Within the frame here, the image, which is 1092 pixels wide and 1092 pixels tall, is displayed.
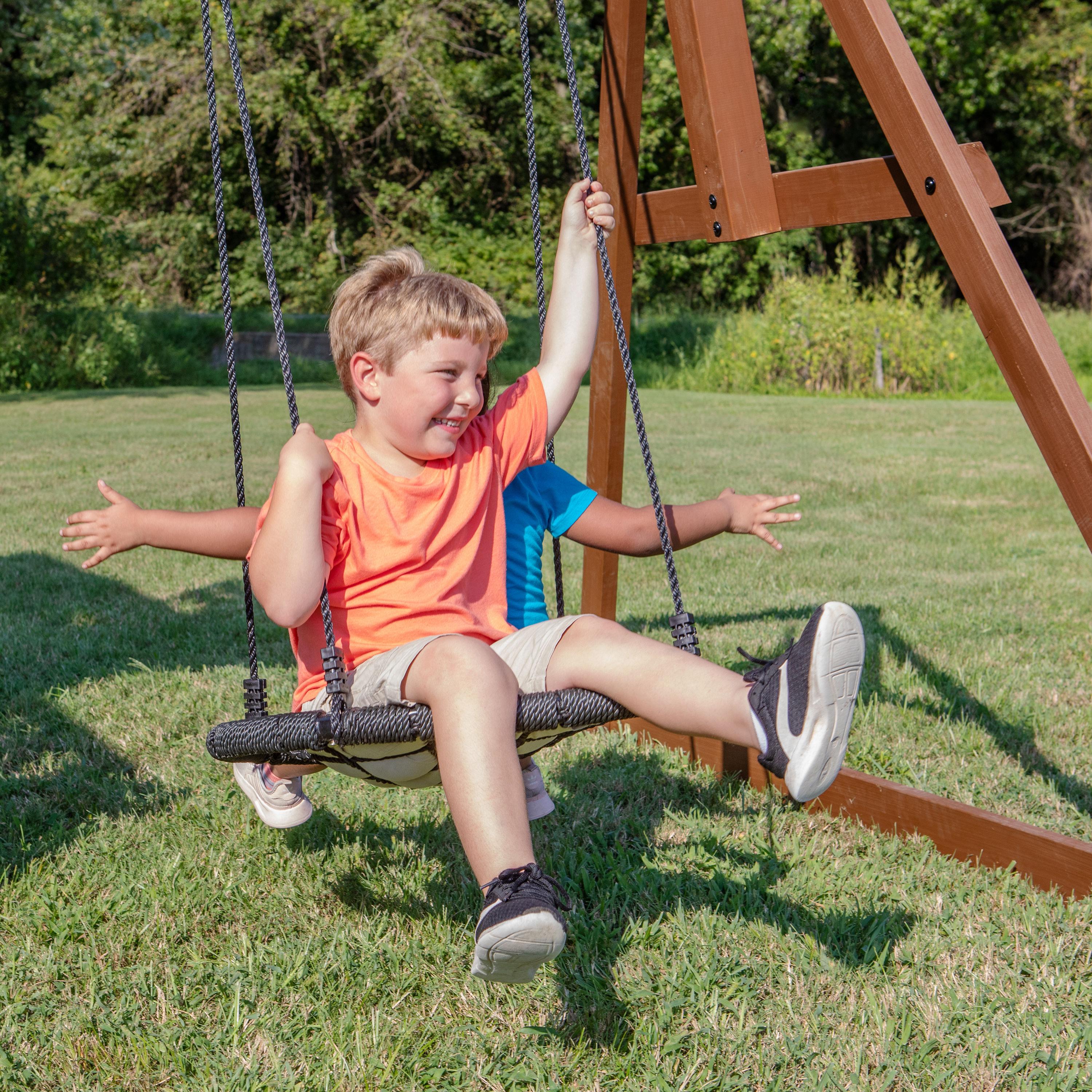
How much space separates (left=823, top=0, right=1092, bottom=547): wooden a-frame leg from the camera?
7.43 feet

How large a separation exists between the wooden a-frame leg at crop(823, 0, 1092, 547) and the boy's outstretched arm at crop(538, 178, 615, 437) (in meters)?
0.63

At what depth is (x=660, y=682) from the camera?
205 cm

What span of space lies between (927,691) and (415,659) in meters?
2.37

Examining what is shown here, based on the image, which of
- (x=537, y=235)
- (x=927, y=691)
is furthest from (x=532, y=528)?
(x=927, y=691)

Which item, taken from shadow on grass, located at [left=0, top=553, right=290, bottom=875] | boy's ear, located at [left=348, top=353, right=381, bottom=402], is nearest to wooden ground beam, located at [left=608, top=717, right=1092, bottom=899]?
boy's ear, located at [left=348, top=353, right=381, bottom=402]

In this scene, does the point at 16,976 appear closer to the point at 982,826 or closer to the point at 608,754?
the point at 608,754

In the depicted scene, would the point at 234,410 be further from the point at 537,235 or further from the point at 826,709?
the point at 826,709

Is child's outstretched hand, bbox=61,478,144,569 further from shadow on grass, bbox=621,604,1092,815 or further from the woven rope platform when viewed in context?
shadow on grass, bbox=621,604,1092,815

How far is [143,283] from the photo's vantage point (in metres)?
22.8

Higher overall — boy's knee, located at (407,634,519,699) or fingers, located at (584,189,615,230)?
fingers, located at (584,189,615,230)

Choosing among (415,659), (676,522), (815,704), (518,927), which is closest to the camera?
(518,927)

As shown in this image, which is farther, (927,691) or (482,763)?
(927,691)

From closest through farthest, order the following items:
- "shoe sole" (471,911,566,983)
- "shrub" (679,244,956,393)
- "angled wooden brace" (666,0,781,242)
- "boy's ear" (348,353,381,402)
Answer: "shoe sole" (471,911,566,983)
"boy's ear" (348,353,381,402)
"angled wooden brace" (666,0,781,242)
"shrub" (679,244,956,393)

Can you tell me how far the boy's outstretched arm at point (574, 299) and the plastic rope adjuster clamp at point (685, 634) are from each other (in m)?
0.64
